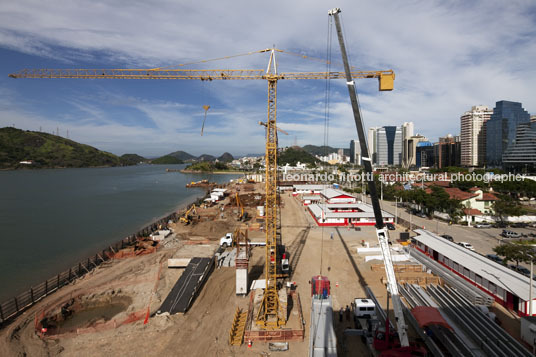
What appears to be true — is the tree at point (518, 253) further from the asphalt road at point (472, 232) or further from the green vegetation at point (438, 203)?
the green vegetation at point (438, 203)

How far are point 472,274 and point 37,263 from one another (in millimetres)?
25654

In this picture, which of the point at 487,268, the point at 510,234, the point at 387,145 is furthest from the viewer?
the point at 387,145

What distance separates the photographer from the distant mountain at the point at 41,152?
→ 123m

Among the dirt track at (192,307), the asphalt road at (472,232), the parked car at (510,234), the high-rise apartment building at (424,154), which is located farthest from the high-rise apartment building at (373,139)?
the dirt track at (192,307)

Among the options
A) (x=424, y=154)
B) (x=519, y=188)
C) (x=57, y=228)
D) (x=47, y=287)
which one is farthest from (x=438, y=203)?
(x=424, y=154)

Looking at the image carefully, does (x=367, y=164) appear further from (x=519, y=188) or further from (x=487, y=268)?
(x=519, y=188)

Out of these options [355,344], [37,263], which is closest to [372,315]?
[355,344]

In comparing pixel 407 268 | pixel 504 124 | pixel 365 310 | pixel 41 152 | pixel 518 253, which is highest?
pixel 504 124

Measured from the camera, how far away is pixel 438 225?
23.7 m

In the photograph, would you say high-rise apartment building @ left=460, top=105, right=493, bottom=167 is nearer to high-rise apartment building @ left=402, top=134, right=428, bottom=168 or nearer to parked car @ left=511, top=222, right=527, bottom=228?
high-rise apartment building @ left=402, top=134, right=428, bottom=168

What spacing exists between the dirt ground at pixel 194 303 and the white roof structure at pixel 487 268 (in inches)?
146

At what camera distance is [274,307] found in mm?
10148

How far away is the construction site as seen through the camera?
26.7 feet

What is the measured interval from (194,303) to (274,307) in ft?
12.0
